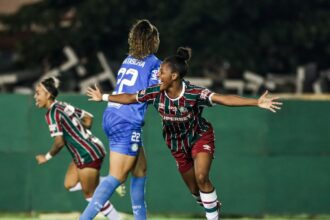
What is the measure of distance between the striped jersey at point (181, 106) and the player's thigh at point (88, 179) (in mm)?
1698

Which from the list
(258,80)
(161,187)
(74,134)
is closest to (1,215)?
(161,187)

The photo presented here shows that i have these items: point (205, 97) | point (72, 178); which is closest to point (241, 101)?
point (205, 97)

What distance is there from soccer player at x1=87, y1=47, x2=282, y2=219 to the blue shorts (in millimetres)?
333

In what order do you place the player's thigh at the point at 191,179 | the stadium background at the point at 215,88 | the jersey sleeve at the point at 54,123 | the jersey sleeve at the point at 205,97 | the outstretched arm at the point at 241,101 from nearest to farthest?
1. the outstretched arm at the point at 241,101
2. the jersey sleeve at the point at 205,97
3. the player's thigh at the point at 191,179
4. the jersey sleeve at the point at 54,123
5. the stadium background at the point at 215,88

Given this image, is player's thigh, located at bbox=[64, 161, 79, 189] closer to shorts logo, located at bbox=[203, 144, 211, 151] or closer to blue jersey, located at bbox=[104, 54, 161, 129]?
blue jersey, located at bbox=[104, 54, 161, 129]

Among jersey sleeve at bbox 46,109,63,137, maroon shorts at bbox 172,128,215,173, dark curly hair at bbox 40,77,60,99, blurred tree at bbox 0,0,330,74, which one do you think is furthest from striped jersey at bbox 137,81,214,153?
blurred tree at bbox 0,0,330,74

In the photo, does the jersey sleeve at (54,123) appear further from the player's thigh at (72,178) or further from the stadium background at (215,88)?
the stadium background at (215,88)

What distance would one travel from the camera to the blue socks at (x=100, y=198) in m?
13.5

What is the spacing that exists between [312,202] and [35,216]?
13.3 feet

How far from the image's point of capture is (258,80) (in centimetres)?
2747

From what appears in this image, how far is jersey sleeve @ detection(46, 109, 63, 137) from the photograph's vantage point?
14.9 m

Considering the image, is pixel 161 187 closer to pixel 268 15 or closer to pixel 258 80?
pixel 258 80

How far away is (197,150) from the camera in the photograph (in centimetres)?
1386

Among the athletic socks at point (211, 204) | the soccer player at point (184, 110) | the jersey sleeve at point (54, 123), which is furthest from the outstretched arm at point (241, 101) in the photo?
the jersey sleeve at point (54, 123)
